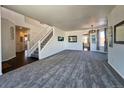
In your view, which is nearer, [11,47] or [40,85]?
[40,85]

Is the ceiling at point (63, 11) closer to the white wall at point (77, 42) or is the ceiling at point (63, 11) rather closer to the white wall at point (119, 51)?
the white wall at point (119, 51)

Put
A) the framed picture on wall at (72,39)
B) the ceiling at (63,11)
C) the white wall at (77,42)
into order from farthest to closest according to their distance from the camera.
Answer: the framed picture on wall at (72,39) < the white wall at (77,42) < the ceiling at (63,11)

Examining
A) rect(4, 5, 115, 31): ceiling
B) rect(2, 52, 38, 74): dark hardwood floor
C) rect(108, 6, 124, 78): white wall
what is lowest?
rect(2, 52, 38, 74): dark hardwood floor

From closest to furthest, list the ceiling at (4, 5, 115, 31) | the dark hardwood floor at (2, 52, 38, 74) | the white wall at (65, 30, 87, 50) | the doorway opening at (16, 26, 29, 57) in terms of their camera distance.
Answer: the ceiling at (4, 5, 115, 31) < the dark hardwood floor at (2, 52, 38, 74) < the doorway opening at (16, 26, 29, 57) < the white wall at (65, 30, 87, 50)

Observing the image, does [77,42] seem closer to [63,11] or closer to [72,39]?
[72,39]

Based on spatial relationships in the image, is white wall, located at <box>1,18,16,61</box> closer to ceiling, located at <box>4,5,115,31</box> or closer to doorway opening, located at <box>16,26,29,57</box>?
ceiling, located at <box>4,5,115,31</box>

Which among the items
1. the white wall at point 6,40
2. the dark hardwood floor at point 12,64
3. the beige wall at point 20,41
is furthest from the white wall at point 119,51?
the beige wall at point 20,41

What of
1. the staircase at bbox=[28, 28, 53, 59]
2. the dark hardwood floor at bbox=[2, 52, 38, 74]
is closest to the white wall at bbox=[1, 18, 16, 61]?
the dark hardwood floor at bbox=[2, 52, 38, 74]
